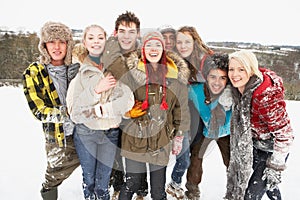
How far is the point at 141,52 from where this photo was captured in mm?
2279

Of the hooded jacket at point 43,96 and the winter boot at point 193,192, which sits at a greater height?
the hooded jacket at point 43,96

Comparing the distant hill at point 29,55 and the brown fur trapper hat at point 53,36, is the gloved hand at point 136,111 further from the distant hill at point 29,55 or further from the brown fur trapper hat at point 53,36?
the distant hill at point 29,55

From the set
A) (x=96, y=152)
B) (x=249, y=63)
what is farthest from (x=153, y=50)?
(x=96, y=152)

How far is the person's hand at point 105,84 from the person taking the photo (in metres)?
2.18

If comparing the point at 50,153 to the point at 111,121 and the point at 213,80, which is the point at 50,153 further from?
the point at 213,80

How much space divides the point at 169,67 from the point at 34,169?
8.21ft

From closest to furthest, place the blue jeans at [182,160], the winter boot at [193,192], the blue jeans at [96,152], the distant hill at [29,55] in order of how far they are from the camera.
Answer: the blue jeans at [96,152]
the blue jeans at [182,160]
the winter boot at [193,192]
the distant hill at [29,55]

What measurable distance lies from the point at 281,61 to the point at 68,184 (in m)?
7.80

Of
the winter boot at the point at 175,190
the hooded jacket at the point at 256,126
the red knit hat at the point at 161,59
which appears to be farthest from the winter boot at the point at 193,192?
the red knit hat at the point at 161,59

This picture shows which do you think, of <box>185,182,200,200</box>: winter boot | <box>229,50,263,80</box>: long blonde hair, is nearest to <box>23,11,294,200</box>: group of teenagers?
<box>229,50,263,80</box>: long blonde hair

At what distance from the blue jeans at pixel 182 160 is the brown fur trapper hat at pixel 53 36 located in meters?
1.32

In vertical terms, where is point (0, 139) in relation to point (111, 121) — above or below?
below

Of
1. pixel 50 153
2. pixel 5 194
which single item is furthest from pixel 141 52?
pixel 5 194

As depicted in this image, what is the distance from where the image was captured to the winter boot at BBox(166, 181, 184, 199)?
292 centimetres
